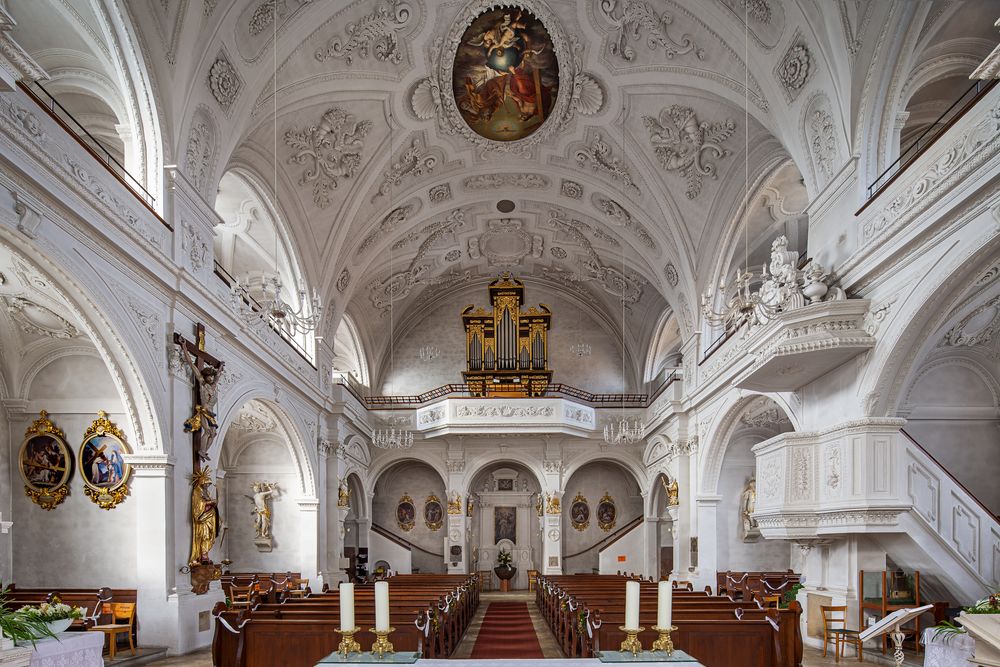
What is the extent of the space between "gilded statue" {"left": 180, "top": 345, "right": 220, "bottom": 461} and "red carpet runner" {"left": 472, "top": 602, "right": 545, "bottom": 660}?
509 centimetres

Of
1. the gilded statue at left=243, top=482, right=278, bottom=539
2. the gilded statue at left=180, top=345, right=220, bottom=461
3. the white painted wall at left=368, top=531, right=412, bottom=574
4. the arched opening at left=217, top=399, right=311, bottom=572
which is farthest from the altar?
the gilded statue at left=180, top=345, right=220, bottom=461

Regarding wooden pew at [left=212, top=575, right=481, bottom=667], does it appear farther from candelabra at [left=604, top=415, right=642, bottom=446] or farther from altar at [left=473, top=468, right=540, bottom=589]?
altar at [left=473, top=468, right=540, bottom=589]

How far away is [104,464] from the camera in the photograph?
12789mm

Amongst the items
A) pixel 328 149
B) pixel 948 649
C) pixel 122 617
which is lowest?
pixel 122 617

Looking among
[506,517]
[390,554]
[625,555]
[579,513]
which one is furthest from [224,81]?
[579,513]

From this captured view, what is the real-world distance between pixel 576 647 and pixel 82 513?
772 cm

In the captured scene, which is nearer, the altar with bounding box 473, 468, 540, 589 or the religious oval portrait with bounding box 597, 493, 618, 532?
the altar with bounding box 473, 468, 540, 589

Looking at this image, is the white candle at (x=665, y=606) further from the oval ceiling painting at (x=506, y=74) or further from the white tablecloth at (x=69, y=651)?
the oval ceiling painting at (x=506, y=74)

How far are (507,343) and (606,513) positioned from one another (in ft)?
22.9

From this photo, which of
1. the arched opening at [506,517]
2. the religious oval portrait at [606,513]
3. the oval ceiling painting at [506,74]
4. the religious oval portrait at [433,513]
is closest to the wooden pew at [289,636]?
the oval ceiling painting at [506,74]

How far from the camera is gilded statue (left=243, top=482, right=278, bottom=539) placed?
20.9m

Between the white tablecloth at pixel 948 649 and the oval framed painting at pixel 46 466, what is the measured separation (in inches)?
459

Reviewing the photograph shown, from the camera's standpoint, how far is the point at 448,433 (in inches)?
1014

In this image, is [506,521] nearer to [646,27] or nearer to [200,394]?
[200,394]
